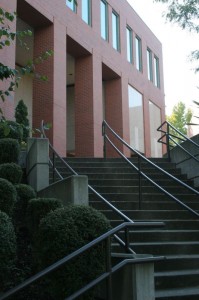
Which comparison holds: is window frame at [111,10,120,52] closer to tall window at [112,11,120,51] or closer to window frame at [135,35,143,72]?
tall window at [112,11,120,51]

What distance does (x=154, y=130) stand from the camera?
27078 mm

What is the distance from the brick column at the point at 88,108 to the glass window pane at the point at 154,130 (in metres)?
7.81

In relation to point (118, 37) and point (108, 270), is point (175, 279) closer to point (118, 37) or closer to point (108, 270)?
point (108, 270)

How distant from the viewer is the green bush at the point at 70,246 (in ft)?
15.7

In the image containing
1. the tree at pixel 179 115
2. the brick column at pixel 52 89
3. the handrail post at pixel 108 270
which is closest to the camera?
the handrail post at pixel 108 270

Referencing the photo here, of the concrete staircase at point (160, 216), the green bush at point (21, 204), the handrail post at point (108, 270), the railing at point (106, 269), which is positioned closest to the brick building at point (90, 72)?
the concrete staircase at point (160, 216)

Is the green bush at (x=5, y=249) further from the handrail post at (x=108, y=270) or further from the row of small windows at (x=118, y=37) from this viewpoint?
the row of small windows at (x=118, y=37)

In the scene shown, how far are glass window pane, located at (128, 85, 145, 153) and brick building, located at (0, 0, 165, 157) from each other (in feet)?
0.18

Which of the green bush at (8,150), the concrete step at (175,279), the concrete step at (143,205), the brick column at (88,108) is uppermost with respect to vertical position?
the brick column at (88,108)

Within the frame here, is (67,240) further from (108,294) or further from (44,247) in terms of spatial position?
(108,294)

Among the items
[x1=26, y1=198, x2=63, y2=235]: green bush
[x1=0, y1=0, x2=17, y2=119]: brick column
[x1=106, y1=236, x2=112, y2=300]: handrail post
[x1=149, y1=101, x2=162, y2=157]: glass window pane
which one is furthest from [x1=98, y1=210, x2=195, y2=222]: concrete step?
[x1=149, y1=101, x2=162, y2=157]: glass window pane

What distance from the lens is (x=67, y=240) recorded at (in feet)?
16.3

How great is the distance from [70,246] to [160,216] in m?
3.25

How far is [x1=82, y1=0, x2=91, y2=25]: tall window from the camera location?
64.7 ft
